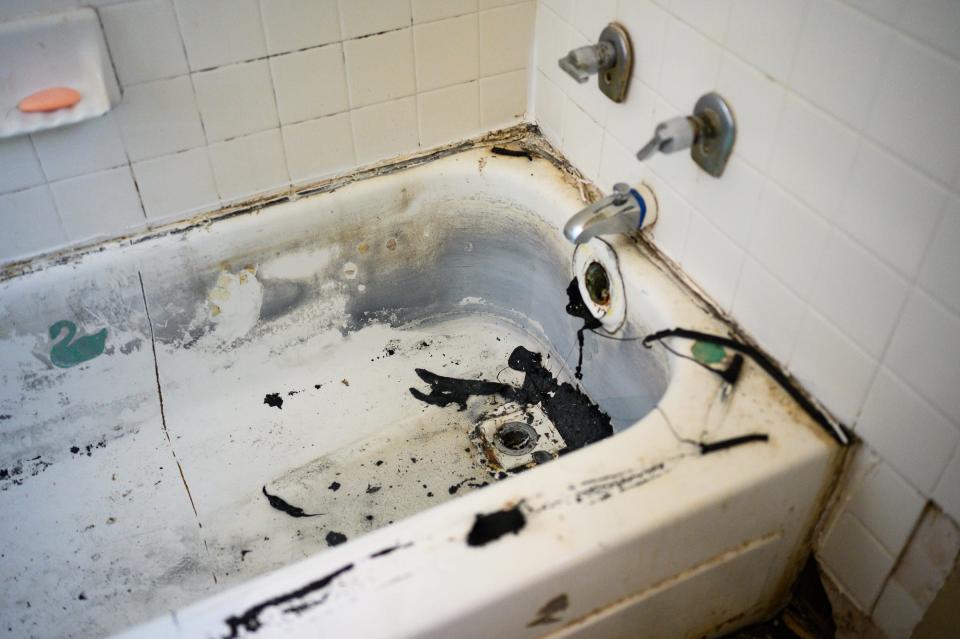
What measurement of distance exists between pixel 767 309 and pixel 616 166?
1.39ft

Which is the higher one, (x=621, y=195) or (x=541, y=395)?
(x=621, y=195)

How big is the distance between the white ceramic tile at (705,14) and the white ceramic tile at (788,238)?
0.75ft

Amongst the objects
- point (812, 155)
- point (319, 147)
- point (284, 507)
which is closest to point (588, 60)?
point (812, 155)

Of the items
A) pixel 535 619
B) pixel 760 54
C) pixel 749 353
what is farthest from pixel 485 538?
pixel 760 54

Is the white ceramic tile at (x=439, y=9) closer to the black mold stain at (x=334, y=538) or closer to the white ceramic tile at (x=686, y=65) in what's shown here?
the white ceramic tile at (x=686, y=65)

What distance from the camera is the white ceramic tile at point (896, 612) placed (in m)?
1.04

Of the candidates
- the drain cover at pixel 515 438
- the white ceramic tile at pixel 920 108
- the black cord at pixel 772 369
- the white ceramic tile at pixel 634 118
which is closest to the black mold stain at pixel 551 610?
the black cord at pixel 772 369

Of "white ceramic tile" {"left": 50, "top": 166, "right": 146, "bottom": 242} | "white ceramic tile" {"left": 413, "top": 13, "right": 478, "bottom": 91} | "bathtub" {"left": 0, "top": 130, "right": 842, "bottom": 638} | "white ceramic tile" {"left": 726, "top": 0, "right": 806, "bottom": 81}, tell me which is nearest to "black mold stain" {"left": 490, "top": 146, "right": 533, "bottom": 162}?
"bathtub" {"left": 0, "top": 130, "right": 842, "bottom": 638}

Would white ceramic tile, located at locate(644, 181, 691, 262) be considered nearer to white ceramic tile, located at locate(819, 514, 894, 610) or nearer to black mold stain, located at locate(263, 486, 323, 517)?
white ceramic tile, located at locate(819, 514, 894, 610)

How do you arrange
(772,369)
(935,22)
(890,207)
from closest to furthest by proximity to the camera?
(935,22) → (890,207) → (772,369)

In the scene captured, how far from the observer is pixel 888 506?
3.35ft

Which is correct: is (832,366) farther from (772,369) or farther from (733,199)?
(733,199)

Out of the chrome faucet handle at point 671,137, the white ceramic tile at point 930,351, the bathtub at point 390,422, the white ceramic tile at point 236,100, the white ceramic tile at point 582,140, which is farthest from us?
the white ceramic tile at point 582,140

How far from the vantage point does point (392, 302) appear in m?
1.69
